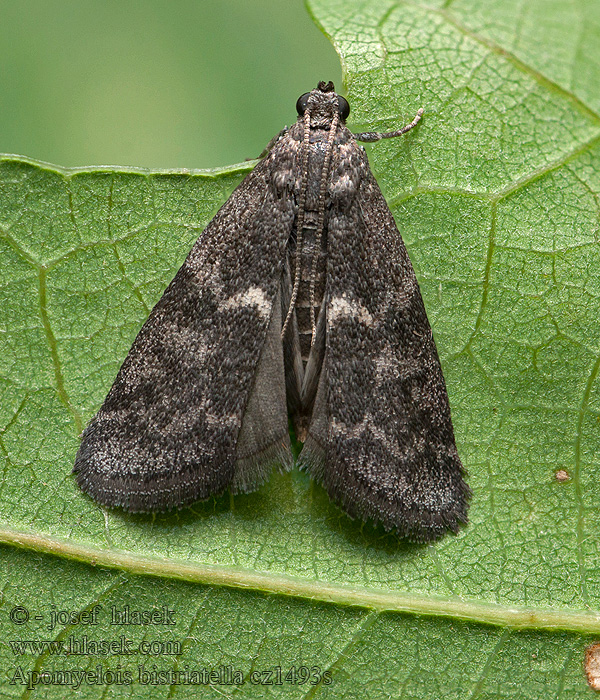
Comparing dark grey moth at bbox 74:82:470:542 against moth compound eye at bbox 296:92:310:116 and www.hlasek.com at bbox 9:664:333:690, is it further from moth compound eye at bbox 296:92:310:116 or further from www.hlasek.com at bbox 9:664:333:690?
www.hlasek.com at bbox 9:664:333:690

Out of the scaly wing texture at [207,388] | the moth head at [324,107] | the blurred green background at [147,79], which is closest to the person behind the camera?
the scaly wing texture at [207,388]

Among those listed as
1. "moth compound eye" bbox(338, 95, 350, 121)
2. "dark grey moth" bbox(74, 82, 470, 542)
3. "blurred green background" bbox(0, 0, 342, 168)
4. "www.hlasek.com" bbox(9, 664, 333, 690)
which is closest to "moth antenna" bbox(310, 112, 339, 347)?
"dark grey moth" bbox(74, 82, 470, 542)

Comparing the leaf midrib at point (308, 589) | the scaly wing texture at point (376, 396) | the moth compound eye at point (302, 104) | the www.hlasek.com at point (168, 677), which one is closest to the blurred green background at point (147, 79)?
the moth compound eye at point (302, 104)

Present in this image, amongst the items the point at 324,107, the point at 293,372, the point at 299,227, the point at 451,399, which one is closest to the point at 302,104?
the point at 324,107

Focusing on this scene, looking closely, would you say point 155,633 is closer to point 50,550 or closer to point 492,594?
point 50,550

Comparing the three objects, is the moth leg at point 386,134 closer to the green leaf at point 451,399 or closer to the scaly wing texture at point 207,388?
the green leaf at point 451,399

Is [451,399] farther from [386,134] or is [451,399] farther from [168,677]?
[168,677]

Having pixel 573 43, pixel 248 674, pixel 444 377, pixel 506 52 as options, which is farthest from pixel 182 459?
pixel 573 43
